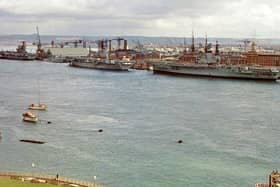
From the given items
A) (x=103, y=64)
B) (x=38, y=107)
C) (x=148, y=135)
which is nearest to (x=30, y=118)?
(x=38, y=107)

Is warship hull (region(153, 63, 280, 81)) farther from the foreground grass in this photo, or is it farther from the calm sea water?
the foreground grass

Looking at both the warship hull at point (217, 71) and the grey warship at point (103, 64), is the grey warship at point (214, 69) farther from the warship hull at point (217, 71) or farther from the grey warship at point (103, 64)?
the grey warship at point (103, 64)

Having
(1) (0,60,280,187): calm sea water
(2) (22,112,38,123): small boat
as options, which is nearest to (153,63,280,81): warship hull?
(1) (0,60,280,187): calm sea water

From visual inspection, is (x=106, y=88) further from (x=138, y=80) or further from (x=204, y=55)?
(x=204, y=55)

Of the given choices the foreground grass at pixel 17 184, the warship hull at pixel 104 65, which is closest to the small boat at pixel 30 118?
the foreground grass at pixel 17 184

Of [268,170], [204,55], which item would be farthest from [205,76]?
[268,170]
